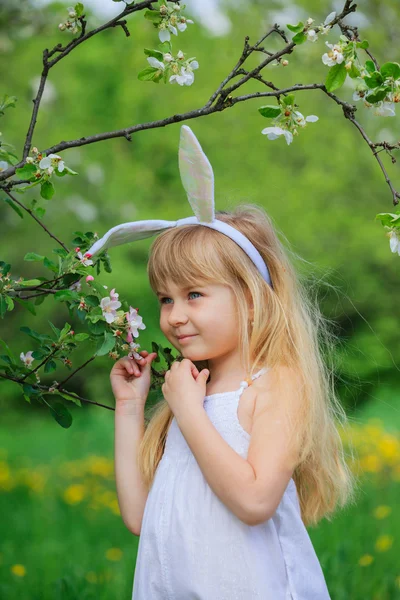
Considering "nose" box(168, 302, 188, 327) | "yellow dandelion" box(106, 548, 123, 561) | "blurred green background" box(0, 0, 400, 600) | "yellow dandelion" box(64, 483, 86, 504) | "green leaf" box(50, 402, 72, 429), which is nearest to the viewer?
"nose" box(168, 302, 188, 327)

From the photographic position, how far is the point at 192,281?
1879 mm

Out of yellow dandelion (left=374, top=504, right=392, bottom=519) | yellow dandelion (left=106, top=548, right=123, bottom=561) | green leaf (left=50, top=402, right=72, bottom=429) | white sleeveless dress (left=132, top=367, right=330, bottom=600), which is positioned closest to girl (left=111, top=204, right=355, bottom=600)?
white sleeveless dress (left=132, top=367, right=330, bottom=600)

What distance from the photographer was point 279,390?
1.83 meters

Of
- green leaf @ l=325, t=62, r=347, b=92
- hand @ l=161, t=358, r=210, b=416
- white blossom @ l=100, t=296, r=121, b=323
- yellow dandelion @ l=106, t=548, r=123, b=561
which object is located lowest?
yellow dandelion @ l=106, t=548, r=123, b=561

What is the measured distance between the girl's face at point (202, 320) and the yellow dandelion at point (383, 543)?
2.02 m

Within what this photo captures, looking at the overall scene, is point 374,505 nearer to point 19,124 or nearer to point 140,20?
point 19,124

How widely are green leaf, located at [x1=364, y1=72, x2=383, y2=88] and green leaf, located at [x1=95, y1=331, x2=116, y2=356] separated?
2.57 feet

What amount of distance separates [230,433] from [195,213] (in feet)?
1.83

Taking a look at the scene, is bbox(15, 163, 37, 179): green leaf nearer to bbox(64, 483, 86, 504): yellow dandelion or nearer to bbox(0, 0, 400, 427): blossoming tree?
bbox(0, 0, 400, 427): blossoming tree

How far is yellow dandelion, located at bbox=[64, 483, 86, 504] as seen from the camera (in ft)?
14.6

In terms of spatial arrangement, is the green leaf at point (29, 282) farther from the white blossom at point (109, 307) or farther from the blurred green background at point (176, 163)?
the blurred green background at point (176, 163)

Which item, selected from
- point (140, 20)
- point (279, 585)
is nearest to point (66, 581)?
point (279, 585)

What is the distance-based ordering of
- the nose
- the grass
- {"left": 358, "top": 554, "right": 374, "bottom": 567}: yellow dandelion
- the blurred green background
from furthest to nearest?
the blurred green background, {"left": 358, "top": 554, "right": 374, "bottom": 567}: yellow dandelion, the grass, the nose

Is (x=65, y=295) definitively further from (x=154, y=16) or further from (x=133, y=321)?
(x=154, y=16)
